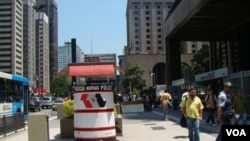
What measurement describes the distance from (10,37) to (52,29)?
3919cm

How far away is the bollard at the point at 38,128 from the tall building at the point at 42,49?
136433 millimetres

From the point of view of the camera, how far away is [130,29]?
17312 cm

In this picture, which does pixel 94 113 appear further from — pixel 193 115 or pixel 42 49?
pixel 42 49

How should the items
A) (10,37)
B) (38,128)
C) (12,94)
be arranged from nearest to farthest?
1. (38,128)
2. (12,94)
3. (10,37)

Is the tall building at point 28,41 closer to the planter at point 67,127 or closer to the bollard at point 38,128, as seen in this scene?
the planter at point 67,127

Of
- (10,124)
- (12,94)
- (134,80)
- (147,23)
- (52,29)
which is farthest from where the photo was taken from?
(147,23)

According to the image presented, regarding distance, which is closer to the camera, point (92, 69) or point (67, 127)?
point (92, 69)

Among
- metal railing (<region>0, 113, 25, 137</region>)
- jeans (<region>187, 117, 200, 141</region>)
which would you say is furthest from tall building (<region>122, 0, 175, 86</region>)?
A: jeans (<region>187, 117, 200, 141</region>)

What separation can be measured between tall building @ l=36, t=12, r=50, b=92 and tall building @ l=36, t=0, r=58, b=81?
15.8 ft

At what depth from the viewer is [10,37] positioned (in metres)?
130

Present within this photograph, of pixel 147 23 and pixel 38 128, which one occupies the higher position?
pixel 147 23

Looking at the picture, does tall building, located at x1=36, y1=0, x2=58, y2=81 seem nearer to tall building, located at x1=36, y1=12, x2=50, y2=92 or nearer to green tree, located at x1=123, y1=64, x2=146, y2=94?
tall building, located at x1=36, y1=12, x2=50, y2=92

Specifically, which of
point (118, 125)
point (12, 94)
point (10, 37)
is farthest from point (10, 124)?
point (10, 37)

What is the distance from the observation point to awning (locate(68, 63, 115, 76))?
48.1 feet
